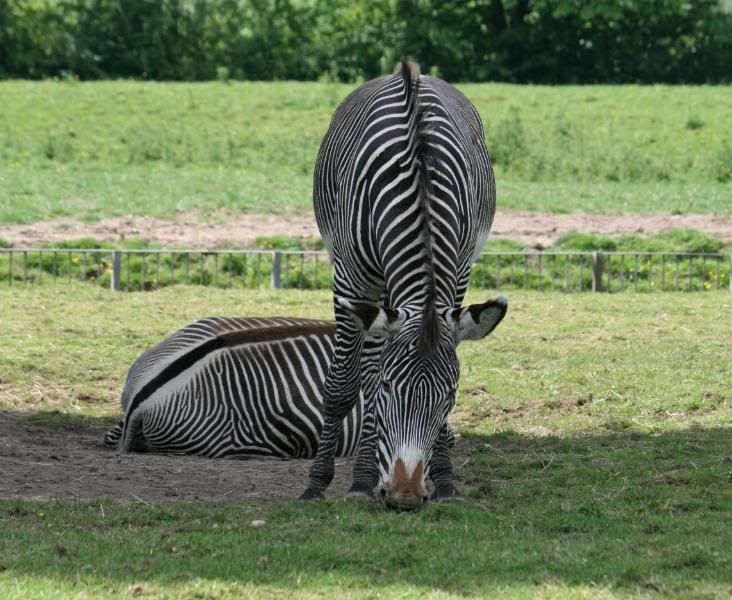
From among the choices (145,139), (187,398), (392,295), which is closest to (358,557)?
(392,295)

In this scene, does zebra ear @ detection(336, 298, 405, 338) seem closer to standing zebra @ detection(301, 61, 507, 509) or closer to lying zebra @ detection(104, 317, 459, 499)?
standing zebra @ detection(301, 61, 507, 509)

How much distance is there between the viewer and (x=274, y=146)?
104 feet

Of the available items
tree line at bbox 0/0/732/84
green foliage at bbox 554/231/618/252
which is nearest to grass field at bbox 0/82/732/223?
green foliage at bbox 554/231/618/252

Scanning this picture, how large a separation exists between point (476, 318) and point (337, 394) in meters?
1.59

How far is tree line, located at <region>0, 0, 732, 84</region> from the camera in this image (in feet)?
157

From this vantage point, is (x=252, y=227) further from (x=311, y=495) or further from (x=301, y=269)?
(x=311, y=495)

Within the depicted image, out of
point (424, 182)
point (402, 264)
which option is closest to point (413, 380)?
point (402, 264)

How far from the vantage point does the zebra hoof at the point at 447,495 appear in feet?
23.6

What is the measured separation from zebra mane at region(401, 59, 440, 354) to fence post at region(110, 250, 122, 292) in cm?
1075

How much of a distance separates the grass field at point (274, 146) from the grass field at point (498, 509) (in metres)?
10.3

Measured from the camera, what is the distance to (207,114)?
116ft

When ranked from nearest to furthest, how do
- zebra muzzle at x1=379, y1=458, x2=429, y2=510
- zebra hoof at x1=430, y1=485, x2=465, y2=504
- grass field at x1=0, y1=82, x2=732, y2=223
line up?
zebra muzzle at x1=379, y1=458, x2=429, y2=510
zebra hoof at x1=430, y1=485, x2=465, y2=504
grass field at x1=0, y1=82, x2=732, y2=223

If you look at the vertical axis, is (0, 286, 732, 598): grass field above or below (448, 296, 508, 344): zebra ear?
below

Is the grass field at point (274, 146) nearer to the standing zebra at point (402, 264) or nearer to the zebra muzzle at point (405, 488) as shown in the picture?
the standing zebra at point (402, 264)
